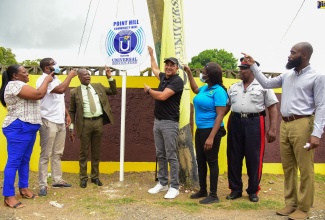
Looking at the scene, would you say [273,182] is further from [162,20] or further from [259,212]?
[162,20]

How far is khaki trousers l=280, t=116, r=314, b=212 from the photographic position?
165 inches

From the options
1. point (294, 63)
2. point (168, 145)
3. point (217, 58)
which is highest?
point (217, 58)

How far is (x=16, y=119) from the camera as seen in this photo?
473 centimetres

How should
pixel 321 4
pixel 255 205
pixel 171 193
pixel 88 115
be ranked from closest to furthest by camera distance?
pixel 255 205 < pixel 171 193 < pixel 88 115 < pixel 321 4

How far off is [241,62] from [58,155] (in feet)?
10.4

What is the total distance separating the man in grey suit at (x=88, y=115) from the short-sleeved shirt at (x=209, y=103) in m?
1.62

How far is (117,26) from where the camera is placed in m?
5.89

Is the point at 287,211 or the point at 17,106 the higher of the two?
the point at 17,106

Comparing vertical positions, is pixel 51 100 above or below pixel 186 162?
above

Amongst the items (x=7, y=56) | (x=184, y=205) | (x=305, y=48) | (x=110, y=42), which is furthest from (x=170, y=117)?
(x=7, y=56)

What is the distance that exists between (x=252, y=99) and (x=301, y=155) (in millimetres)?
1126

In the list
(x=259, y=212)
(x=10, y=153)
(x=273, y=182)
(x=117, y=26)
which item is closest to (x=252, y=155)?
(x=259, y=212)

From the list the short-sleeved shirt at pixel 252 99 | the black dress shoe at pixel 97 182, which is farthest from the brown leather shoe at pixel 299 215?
the black dress shoe at pixel 97 182

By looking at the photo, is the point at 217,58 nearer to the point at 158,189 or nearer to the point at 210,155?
the point at 158,189
